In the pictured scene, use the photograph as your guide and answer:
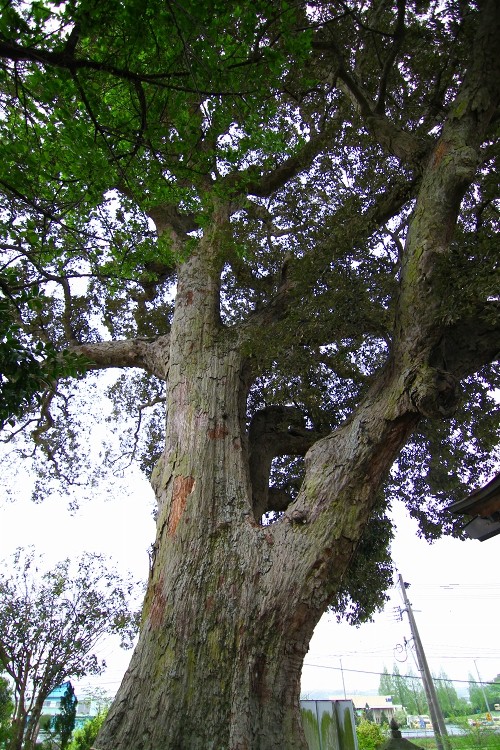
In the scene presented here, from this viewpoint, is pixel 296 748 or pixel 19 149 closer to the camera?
pixel 19 149

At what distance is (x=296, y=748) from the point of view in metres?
2.84

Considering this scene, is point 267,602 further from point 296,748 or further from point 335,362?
point 335,362

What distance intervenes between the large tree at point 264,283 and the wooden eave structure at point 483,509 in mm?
651

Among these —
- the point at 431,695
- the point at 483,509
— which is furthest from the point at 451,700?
the point at 483,509

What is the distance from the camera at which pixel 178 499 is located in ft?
13.1

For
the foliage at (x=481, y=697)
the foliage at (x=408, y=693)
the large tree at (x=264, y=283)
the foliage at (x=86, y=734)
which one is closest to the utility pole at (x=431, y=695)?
the foliage at (x=408, y=693)

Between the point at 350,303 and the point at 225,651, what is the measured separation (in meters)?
3.09

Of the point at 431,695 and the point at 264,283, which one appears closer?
the point at 264,283

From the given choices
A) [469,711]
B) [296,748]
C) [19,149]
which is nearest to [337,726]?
[296,748]

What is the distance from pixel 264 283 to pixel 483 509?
4262 millimetres

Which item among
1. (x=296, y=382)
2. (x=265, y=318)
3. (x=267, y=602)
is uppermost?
(x=265, y=318)

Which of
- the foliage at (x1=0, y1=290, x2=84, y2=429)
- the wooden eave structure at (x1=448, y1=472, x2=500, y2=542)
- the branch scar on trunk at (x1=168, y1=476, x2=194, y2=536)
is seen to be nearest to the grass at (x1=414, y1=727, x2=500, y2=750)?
the wooden eave structure at (x1=448, y1=472, x2=500, y2=542)

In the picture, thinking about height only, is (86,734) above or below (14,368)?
below

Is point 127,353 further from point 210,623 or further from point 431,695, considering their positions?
point 431,695
